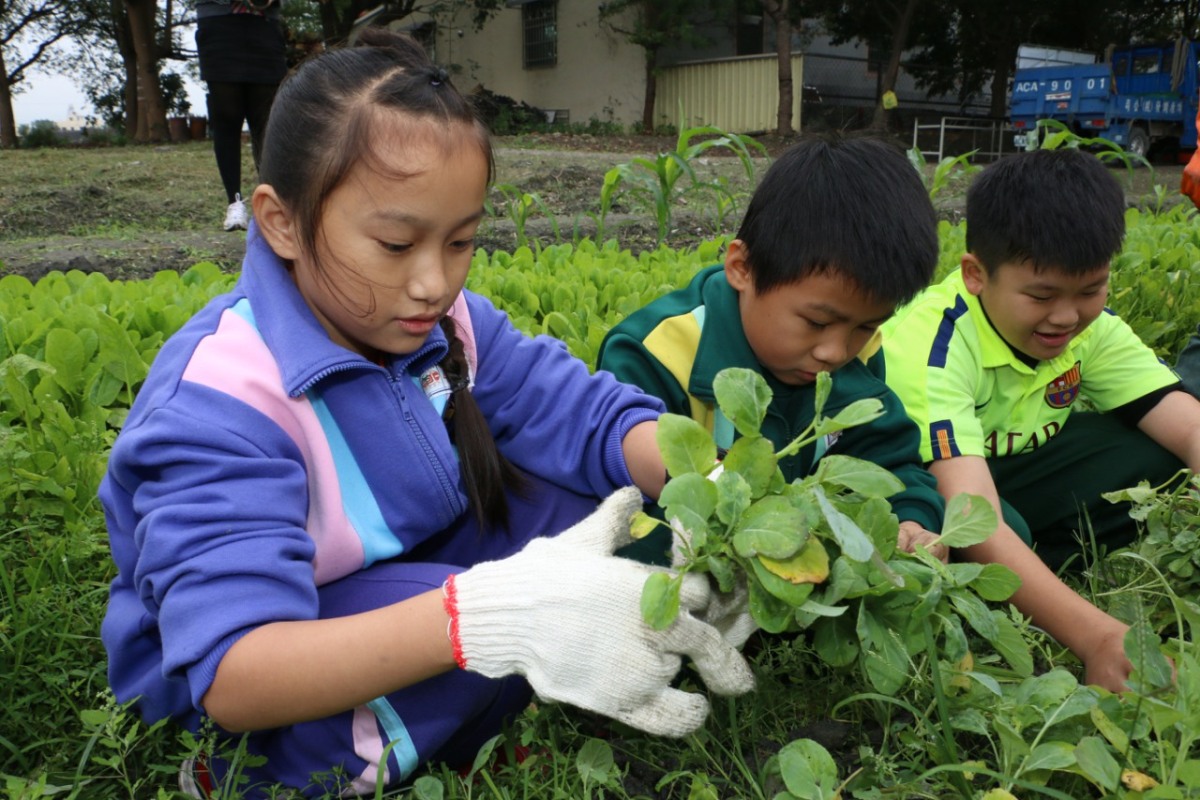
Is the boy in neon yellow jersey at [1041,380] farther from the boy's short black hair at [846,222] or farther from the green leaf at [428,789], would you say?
the green leaf at [428,789]

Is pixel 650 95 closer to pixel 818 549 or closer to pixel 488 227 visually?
pixel 488 227

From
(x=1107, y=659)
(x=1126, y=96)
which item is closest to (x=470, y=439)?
(x=1107, y=659)

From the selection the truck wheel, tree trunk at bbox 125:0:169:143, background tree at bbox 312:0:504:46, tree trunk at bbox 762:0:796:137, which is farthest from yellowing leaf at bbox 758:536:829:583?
tree trunk at bbox 125:0:169:143

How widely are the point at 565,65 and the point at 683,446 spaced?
20.2 m

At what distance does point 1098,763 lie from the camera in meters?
1.16

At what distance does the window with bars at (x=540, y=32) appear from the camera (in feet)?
67.4

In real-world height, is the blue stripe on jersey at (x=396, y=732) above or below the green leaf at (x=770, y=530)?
below

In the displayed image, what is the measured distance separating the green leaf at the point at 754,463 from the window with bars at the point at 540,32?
67.0 ft

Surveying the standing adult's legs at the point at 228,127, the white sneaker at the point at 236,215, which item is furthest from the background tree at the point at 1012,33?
the white sneaker at the point at 236,215

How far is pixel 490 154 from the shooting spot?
4.99ft

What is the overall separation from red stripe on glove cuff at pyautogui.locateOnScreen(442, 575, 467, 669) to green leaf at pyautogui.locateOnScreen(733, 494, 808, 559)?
0.35 meters

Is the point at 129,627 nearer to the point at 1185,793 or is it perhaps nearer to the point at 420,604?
the point at 420,604

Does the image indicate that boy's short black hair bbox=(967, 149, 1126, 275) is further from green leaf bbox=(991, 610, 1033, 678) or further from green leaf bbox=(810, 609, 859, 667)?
green leaf bbox=(810, 609, 859, 667)

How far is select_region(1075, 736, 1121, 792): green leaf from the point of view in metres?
1.15
